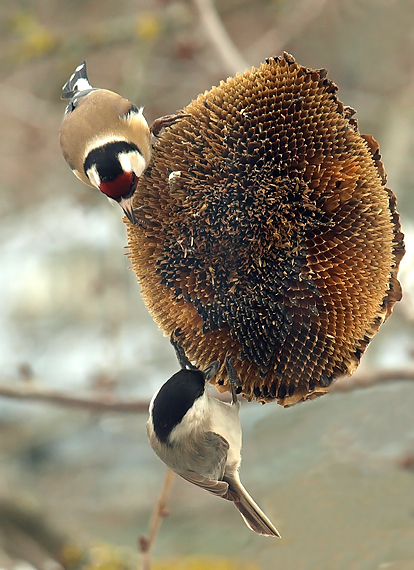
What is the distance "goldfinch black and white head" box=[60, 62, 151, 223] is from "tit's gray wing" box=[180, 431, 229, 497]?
50cm

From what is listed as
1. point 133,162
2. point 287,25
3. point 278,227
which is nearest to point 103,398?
point 133,162

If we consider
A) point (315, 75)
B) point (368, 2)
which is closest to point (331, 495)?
point (315, 75)

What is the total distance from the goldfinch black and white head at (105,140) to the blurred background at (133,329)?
0.85m

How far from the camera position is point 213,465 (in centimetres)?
134

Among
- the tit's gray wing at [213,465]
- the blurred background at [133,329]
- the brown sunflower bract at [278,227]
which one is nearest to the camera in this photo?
the brown sunflower bract at [278,227]

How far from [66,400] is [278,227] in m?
1.22

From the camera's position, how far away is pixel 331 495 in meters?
2.40

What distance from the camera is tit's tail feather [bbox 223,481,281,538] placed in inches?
55.0

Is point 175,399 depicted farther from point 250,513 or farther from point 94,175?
point 94,175

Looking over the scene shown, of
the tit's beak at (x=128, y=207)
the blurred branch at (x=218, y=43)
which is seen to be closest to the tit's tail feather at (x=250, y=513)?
the tit's beak at (x=128, y=207)

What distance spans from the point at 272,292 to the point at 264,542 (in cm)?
173

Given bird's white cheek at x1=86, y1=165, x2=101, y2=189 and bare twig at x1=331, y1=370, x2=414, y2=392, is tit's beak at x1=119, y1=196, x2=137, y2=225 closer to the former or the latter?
bird's white cheek at x1=86, y1=165, x2=101, y2=189

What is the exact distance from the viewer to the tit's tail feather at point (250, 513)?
55.0 inches

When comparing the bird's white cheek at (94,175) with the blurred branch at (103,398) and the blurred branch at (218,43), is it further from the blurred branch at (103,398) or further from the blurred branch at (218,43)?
the blurred branch at (218,43)
